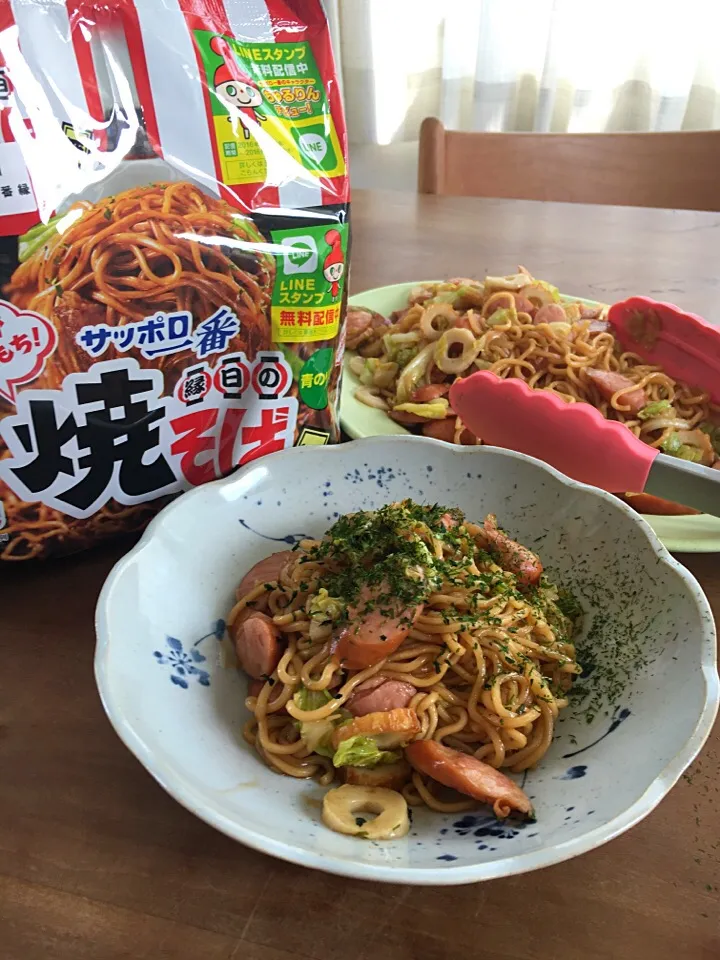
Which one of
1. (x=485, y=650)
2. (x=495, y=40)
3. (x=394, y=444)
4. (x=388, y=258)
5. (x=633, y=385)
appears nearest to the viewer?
(x=485, y=650)

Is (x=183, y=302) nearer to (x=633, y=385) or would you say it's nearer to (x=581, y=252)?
(x=633, y=385)

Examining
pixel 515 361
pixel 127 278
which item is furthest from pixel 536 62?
pixel 127 278

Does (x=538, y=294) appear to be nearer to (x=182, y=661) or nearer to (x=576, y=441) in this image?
(x=576, y=441)

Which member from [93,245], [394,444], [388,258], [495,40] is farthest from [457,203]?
[93,245]

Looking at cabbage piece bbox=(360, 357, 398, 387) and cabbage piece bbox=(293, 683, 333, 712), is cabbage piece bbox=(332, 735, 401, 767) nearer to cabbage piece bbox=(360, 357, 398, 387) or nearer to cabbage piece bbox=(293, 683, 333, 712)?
cabbage piece bbox=(293, 683, 333, 712)

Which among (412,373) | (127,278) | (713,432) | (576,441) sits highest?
(127,278)

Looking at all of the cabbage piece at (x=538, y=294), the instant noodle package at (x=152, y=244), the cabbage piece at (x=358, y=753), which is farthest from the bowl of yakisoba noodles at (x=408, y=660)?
the cabbage piece at (x=538, y=294)

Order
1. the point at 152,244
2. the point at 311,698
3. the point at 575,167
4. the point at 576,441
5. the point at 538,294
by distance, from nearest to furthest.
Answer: the point at 311,698 < the point at 152,244 < the point at 576,441 < the point at 538,294 < the point at 575,167
